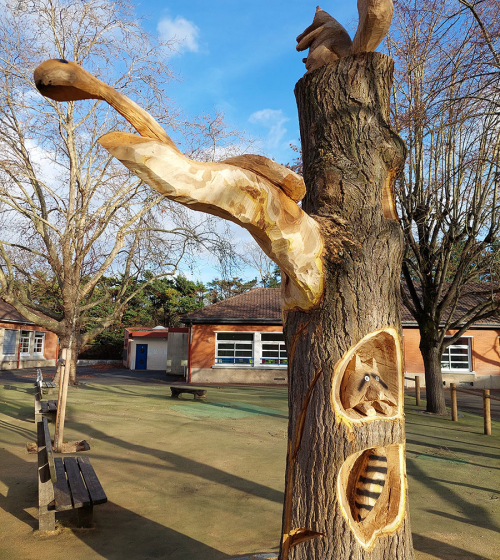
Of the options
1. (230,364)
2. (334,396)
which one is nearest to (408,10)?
(334,396)

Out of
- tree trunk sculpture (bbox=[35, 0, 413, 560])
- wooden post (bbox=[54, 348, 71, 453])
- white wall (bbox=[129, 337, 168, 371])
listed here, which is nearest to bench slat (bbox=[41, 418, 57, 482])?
wooden post (bbox=[54, 348, 71, 453])

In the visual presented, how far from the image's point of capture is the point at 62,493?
438cm

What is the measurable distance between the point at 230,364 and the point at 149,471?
15.3 metres

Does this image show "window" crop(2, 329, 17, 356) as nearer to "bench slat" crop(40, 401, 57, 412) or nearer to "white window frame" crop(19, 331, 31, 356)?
"white window frame" crop(19, 331, 31, 356)

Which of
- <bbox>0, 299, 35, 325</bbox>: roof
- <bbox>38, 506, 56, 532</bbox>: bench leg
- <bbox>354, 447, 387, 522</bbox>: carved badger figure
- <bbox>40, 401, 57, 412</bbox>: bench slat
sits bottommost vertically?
<bbox>38, 506, 56, 532</bbox>: bench leg

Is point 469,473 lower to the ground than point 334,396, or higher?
lower

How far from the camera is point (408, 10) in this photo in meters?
9.12

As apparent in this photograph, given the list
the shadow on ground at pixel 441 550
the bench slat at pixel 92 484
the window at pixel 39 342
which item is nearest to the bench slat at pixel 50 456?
the bench slat at pixel 92 484

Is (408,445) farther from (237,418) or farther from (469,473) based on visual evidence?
(237,418)

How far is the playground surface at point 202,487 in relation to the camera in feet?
13.0

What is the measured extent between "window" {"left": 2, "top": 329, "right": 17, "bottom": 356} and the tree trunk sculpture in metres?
29.2

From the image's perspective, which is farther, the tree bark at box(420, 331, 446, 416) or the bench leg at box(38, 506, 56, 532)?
the tree bark at box(420, 331, 446, 416)

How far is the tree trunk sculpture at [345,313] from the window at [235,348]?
1917cm

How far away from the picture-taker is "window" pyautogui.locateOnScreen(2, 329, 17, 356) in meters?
27.2
